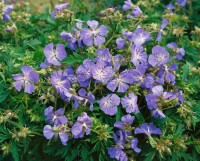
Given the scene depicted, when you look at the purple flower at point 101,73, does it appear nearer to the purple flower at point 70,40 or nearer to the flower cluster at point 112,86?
the flower cluster at point 112,86

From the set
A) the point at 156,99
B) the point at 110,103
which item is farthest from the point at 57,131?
the point at 156,99

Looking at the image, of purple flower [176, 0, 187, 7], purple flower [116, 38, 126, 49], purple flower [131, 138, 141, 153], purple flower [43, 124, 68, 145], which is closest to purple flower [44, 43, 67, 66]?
purple flower [116, 38, 126, 49]

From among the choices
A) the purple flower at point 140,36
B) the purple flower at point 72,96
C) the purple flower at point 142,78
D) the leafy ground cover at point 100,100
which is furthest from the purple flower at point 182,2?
the purple flower at point 72,96

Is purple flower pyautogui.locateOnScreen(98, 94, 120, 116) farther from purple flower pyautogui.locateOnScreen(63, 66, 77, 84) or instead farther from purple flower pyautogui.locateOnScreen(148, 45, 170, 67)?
purple flower pyautogui.locateOnScreen(148, 45, 170, 67)

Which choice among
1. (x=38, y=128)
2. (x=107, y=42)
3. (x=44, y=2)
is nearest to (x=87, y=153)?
(x=38, y=128)

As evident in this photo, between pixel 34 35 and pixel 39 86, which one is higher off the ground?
pixel 39 86

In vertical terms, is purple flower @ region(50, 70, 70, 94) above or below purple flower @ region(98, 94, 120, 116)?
above

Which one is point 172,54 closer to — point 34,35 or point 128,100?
point 128,100
